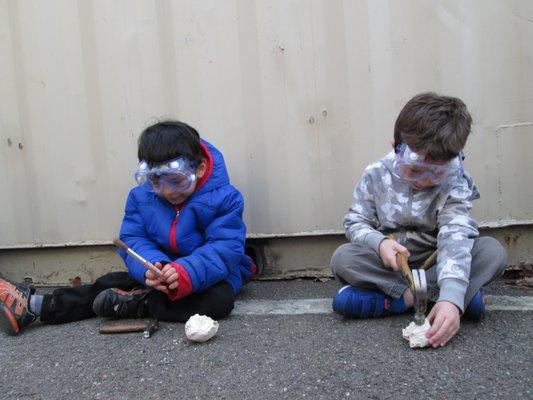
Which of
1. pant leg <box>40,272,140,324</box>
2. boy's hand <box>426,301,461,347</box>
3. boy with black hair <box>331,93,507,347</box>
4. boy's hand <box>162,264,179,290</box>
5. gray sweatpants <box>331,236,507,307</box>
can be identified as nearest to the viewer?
boy's hand <box>426,301,461,347</box>

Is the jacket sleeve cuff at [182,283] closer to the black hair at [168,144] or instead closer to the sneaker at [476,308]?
the black hair at [168,144]

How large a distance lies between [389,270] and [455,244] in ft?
0.94

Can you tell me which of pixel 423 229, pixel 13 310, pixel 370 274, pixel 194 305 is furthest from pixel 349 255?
pixel 13 310

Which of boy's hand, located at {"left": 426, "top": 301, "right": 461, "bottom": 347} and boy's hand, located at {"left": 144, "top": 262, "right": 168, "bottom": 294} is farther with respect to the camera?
boy's hand, located at {"left": 144, "top": 262, "right": 168, "bottom": 294}

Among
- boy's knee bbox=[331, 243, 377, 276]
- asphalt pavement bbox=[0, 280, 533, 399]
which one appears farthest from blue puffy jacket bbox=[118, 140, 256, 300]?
boy's knee bbox=[331, 243, 377, 276]

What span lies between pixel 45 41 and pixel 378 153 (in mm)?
1792

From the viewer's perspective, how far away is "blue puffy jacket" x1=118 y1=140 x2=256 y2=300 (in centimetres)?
228

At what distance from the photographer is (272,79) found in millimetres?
2625

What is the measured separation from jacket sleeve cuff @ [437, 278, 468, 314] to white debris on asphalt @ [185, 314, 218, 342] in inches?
32.9

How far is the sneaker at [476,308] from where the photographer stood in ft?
6.48

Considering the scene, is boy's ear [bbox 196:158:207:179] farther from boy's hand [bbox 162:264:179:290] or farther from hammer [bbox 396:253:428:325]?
hammer [bbox 396:253:428:325]

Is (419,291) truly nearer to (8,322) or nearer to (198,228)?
(198,228)

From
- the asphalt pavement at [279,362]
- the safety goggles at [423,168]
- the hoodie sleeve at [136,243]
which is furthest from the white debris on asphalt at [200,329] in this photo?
the safety goggles at [423,168]

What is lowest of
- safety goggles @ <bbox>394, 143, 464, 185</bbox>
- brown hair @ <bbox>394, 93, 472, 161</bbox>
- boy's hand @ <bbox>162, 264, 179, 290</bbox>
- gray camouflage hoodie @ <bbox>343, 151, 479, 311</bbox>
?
boy's hand @ <bbox>162, 264, 179, 290</bbox>
